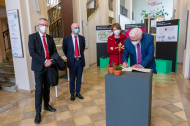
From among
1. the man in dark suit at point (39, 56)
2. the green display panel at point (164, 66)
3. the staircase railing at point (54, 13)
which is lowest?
the green display panel at point (164, 66)

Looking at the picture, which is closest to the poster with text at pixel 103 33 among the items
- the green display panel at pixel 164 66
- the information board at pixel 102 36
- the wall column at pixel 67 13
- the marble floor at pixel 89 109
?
the information board at pixel 102 36

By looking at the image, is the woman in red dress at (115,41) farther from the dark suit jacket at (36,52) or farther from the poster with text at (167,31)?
the poster with text at (167,31)

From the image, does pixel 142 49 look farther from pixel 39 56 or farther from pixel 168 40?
pixel 168 40

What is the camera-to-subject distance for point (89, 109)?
10.5 feet

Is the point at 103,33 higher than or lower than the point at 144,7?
lower

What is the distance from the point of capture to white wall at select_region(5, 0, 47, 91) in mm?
3990

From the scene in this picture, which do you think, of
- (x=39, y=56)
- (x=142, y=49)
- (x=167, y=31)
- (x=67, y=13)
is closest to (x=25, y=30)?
(x=39, y=56)

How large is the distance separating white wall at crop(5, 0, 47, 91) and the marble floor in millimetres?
413

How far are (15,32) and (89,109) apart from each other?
116 inches

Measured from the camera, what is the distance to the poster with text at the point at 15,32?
4.01m

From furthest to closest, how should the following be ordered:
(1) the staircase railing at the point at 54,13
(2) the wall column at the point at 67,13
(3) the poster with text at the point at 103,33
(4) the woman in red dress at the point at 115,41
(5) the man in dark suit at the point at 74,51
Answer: (1) the staircase railing at the point at 54,13, (3) the poster with text at the point at 103,33, (2) the wall column at the point at 67,13, (4) the woman in red dress at the point at 115,41, (5) the man in dark suit at the point at 74,51

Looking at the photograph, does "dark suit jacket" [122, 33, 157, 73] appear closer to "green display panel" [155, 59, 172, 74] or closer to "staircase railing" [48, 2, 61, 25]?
"green display panel" [155, 59, 172, 74]

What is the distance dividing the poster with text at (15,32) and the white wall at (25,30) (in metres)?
0.11

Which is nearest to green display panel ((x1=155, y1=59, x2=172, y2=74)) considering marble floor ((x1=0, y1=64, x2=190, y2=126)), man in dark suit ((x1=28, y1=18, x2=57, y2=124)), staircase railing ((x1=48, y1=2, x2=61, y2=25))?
marble floor ((x1=0, y1=64, x2=190, y2=126))
